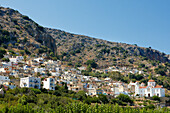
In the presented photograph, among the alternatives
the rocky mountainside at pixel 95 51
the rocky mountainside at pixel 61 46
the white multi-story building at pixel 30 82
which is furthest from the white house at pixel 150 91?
the rocky mountainside at pixel 95 51

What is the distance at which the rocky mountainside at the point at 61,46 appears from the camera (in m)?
97.4

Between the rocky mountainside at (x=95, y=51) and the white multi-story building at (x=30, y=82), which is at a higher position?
the rocky mountainside at (x=95, y=51)

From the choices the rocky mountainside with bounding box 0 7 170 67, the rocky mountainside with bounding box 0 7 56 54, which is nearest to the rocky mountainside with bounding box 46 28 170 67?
the rocky mountainside with bounding box 0 7 170 67

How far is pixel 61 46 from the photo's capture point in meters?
147

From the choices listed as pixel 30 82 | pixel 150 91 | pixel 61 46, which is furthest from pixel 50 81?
pixel 61 46

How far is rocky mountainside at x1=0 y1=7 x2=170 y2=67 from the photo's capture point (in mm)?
97375

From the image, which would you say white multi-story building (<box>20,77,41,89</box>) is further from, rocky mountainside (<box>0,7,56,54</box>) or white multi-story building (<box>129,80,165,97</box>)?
rocky mountainside (<box>0,7,56,54</box>)

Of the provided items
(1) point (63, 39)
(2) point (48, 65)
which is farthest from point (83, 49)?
(2) point (48, 65)

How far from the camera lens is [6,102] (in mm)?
39375

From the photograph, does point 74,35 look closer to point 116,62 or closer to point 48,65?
point 116,62

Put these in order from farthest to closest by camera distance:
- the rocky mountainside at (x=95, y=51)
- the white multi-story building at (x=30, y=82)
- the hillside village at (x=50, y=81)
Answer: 1. the rocky mountainside at (x=95, y=51)
2. the hillside village at (x=50, y=81)
3. the white multi-story building at (x=30, y=82)

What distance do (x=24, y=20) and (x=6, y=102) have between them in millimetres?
83424

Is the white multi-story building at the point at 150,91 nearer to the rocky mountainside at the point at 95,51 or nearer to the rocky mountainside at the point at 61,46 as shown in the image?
the rocky mountainside at the point at 61,46

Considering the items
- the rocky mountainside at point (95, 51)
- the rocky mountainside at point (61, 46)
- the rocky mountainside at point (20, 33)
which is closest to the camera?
the rocky mountainside at point (20, 33)
